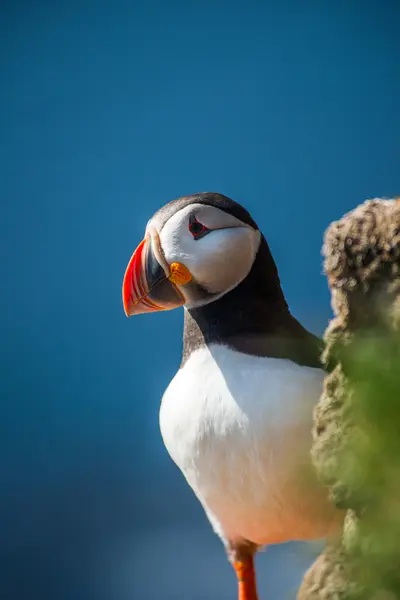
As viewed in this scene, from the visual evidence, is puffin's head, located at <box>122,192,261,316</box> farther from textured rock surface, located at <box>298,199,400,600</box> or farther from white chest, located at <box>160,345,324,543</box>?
textured rock surface, located at <box>298,199,400,600</box>

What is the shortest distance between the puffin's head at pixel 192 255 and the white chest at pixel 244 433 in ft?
0.30

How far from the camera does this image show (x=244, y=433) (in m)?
0.95

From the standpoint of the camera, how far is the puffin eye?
106cm

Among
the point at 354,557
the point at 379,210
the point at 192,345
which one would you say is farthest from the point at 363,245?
the point at 192,345

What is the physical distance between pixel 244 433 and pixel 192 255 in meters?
0.26

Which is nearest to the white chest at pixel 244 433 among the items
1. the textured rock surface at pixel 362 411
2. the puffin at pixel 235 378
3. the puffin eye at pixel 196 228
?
the puffin at pixel 235 378

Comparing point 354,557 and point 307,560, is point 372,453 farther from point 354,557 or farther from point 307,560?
point 354,557

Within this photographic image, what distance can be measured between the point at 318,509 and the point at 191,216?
433 mm

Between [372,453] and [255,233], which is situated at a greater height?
[255,233]

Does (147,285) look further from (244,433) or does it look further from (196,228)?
(244,433)

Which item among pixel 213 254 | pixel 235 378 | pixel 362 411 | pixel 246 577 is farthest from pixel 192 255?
pixel 362 411

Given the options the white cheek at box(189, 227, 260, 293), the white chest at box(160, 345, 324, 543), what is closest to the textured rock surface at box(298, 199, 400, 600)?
the white chest at box(160, 345, 324, 543)

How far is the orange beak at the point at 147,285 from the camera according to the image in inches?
42.2

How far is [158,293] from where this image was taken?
108cm
